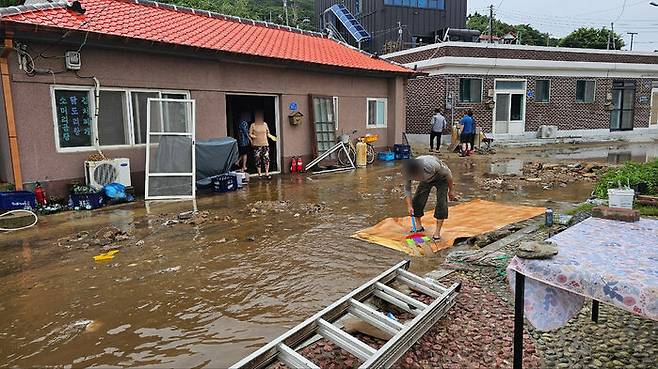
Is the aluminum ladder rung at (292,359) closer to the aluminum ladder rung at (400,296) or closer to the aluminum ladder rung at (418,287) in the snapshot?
the aluminum ladder rung at (400,296)

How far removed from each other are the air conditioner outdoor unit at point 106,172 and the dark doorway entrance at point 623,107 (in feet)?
82.5

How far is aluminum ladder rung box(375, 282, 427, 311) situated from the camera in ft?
11.7

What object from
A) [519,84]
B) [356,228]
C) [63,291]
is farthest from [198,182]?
[519,84]

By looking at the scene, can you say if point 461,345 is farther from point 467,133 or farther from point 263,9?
point 263,9

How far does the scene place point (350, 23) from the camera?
28.4 m

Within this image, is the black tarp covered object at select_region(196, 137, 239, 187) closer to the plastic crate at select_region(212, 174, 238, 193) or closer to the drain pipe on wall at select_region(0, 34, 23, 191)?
the plastic crate at select_region(212, 174, 238, 193)

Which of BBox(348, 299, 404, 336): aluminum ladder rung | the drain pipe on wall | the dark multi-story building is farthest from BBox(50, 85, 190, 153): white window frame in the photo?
the dark multi-story building

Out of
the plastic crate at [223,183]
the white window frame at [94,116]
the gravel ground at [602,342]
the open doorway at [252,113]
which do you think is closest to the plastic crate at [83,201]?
the white window frame at [94,116]

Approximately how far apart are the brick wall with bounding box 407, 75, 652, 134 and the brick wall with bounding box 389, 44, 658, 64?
0.95 metres

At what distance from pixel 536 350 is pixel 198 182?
8.02 meters

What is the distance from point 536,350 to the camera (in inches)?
125

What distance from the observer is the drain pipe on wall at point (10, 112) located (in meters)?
7.43

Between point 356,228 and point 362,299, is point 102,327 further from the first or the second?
point 356,228

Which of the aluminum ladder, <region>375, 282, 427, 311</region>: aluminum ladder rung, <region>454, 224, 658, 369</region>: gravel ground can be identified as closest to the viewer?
the aluminum ladder
